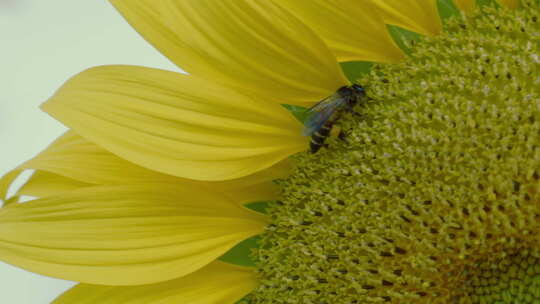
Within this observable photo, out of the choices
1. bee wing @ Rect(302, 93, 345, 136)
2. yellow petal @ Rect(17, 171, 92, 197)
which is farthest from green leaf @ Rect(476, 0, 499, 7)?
yellow petal @ Rect(17, 171, 92, 197)

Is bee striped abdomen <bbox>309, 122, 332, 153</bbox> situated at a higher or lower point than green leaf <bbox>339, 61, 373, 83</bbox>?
lower

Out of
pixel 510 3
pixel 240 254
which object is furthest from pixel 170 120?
pixel 510 3

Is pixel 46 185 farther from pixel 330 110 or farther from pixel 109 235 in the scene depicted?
pixel 330 110

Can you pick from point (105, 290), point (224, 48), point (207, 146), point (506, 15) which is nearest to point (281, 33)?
point (224, 48)

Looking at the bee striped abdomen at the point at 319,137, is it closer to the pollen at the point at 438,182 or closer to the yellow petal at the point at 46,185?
the pollen at the point at 438,182

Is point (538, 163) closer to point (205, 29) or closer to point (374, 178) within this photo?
point (374, 178)

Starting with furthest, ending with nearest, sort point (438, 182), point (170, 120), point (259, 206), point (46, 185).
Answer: point (46, 185)
point (259, 206)
point (170, 120)
point (438, 182)

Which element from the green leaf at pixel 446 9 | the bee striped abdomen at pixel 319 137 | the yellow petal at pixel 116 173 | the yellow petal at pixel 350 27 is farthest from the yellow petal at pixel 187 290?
the green leaf at pixel 446 9

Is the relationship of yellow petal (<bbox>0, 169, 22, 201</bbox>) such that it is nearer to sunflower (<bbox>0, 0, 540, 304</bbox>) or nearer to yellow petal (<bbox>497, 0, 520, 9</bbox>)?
sunflower (<bbox>0, 0, 540, 304</bbox>)
